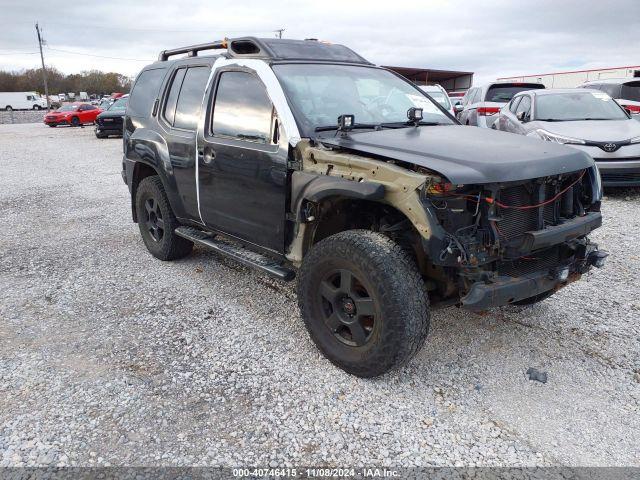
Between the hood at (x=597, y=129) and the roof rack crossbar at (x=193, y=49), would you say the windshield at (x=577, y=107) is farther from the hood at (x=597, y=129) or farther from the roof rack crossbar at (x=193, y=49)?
the roof rack crossbar at (x=193, y=49)

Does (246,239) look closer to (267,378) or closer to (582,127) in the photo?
(267,378)

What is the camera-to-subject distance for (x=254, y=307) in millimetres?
4254

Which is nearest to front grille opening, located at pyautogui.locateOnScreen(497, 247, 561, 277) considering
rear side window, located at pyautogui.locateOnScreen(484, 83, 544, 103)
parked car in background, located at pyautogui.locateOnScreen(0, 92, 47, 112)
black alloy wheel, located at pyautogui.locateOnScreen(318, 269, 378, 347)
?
black alloy wheel, located at pyautogui.locateOnScreen(318, 269, 378, 347)

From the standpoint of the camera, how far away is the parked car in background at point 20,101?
59156mm

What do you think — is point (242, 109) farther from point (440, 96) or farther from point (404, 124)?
point (440, 96)

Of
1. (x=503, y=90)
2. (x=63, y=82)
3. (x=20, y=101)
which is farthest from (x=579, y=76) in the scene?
(x=63, y=82)

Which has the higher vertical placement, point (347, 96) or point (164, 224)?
point (347, 96)

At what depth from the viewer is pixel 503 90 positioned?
1303cm

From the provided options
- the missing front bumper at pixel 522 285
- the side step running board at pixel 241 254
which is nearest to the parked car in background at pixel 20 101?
the side step running board at pixel 241 254

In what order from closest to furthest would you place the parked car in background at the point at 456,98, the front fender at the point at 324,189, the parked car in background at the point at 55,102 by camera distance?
the front fender at the point at 324,189, the parked car in background at the point at 456,98, the parked car in background at the point at 55,102

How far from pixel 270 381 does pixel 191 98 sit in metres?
2.68

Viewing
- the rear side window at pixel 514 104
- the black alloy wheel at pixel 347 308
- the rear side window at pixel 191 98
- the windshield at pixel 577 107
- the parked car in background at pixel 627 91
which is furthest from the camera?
the parked car in background at pixel 627 91

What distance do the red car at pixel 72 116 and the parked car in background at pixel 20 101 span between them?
128ft

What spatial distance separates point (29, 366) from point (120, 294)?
4.10 ft
